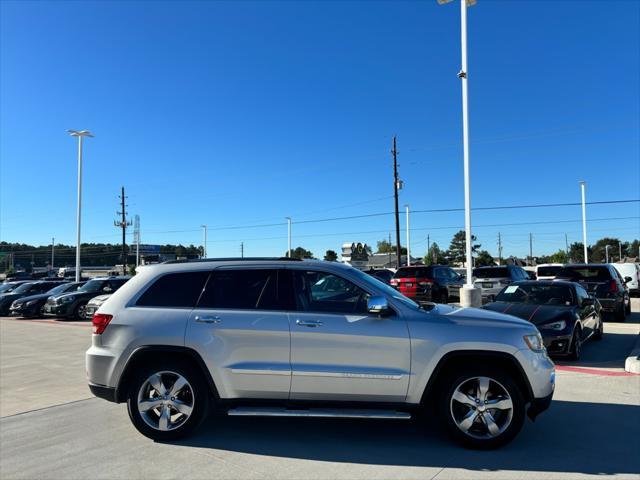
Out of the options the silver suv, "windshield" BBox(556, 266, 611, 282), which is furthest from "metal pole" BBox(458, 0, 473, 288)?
the silver suv

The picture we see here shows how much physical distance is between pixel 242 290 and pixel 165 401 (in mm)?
1314

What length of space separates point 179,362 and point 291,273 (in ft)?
4.61

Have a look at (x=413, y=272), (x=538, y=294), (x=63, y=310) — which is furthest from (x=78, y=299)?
(x=538, y=294)

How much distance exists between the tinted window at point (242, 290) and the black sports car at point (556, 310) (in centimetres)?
555

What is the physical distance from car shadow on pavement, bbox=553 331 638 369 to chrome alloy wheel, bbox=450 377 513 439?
4597 mm

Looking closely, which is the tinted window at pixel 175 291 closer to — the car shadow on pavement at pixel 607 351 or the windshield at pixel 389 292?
the windshield at pixel 389 292

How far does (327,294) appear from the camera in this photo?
485 cm

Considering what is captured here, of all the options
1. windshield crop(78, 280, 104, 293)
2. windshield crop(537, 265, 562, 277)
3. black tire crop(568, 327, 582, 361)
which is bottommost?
black tire crop(568, 327, 582, 361)

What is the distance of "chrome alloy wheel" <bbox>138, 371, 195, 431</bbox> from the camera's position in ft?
15.1

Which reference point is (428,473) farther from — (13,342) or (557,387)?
(13,342)

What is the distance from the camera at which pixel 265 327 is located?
448 cm

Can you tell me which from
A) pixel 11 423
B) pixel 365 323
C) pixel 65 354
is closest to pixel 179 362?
pixel 365 323

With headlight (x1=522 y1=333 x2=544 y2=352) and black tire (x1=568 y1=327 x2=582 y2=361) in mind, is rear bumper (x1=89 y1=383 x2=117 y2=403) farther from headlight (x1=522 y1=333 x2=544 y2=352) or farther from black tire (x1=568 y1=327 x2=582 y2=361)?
black tire (x1=568 y1=327 x2=582 y2=361)

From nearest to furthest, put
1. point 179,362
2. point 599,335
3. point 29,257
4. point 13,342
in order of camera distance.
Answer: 1. point 179,362
2. point 599,335
3. point 13,342
4. point 29,257
